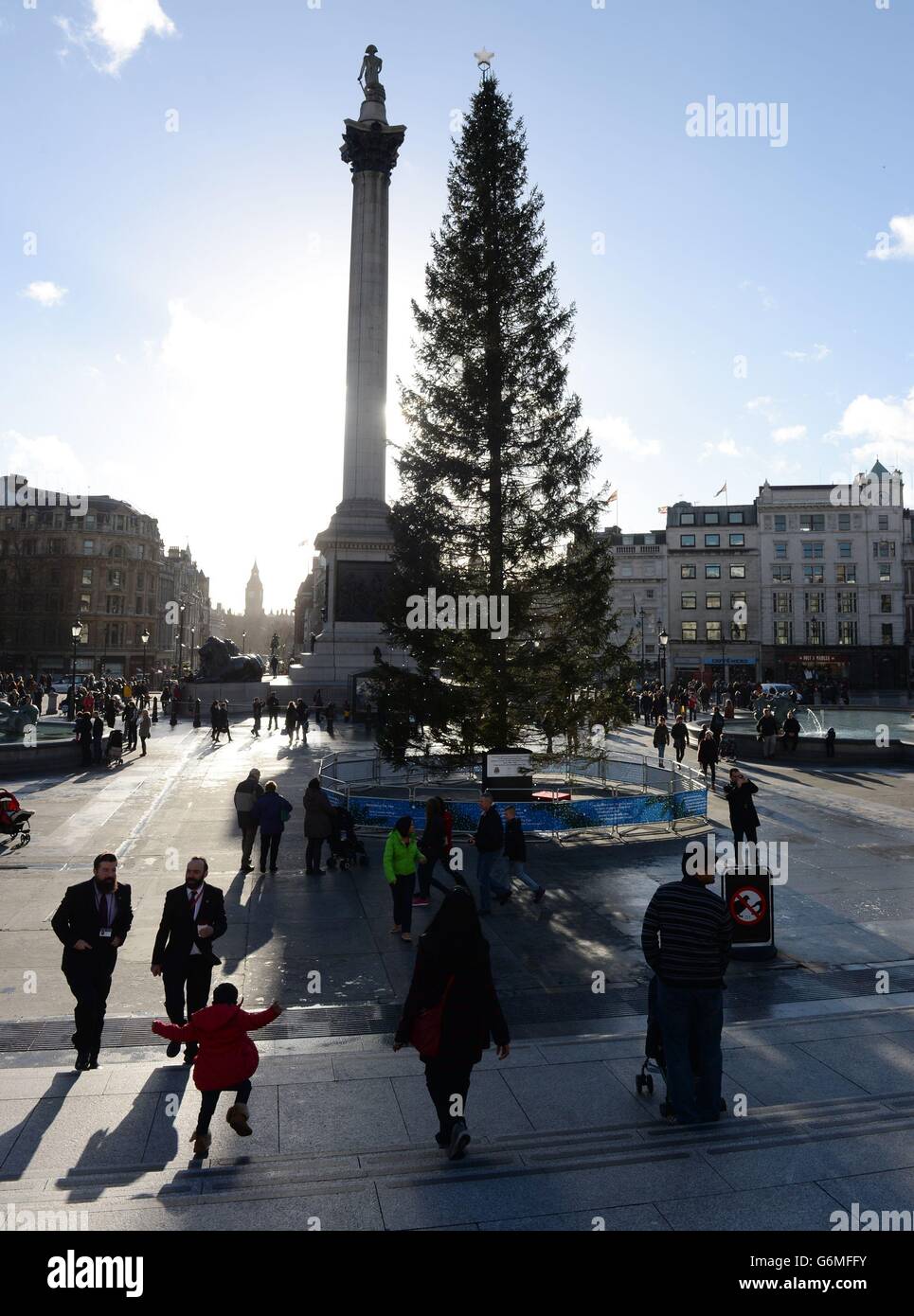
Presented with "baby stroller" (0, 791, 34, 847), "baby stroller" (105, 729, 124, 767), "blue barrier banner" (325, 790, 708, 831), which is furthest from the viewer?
"baby stroller" (105, 729, 124, 767)

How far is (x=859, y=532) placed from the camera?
261ft

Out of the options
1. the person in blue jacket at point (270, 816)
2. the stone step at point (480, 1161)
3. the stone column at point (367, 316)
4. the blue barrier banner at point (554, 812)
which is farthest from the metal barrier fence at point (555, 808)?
the stone column at point (367, 316)

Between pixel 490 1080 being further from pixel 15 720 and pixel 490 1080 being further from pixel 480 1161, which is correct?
pixel 15 720

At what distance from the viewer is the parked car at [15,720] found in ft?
92.3

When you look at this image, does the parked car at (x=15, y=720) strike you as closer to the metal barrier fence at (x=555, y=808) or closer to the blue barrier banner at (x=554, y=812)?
the metal barrier fence at (x=555, y=808)

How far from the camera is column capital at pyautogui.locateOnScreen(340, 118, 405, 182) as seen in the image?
2094 inches

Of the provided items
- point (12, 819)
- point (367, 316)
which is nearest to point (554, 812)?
point (12, 819)
